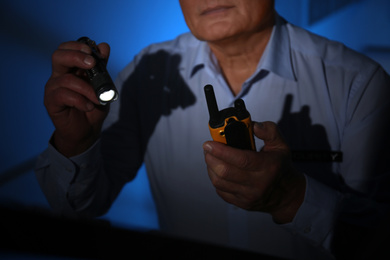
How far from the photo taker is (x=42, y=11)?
55cm

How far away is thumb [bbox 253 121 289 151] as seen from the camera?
1.22ft

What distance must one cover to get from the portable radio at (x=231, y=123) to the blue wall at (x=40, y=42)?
0.34m

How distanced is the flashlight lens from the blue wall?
27cm

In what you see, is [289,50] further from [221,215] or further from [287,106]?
[221,215]

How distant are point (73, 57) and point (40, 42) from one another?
23 centimetres

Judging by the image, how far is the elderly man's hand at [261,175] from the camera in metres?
0.36

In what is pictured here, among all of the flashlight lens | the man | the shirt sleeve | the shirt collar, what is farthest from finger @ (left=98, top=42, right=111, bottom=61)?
the shirt collar

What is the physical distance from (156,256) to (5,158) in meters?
0.53

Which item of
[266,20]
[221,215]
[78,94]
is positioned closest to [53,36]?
[78,94]

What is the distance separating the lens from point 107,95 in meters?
0.36

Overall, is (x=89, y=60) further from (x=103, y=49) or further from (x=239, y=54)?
(x=239, y=54)

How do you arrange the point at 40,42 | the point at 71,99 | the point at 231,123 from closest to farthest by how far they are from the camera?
the point at 231,123 → the point at 71,99 → the point at 40,42

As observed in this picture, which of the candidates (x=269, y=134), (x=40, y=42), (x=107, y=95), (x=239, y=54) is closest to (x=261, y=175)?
(x=269, y=134)

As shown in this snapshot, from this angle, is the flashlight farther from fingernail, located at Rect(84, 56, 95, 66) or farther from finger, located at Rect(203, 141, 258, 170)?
finger, located at Rect(203, 141, 258, 170)
